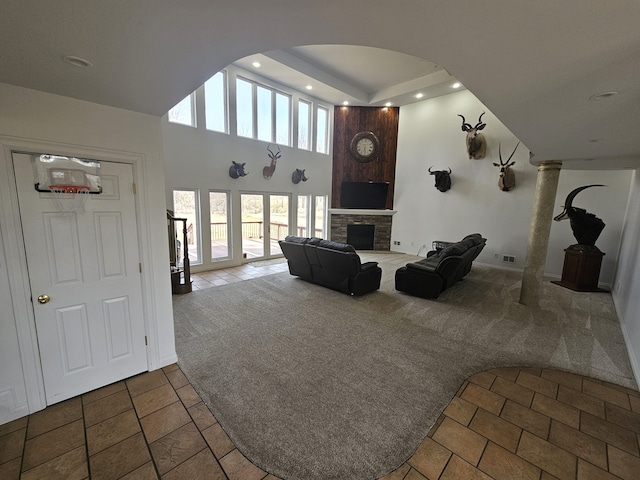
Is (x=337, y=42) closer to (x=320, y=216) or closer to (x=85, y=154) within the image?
(x=85, y=154)

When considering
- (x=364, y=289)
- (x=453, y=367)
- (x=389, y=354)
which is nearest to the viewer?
(x=453, y=367)

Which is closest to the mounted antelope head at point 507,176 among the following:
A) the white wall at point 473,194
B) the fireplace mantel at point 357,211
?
the white wall at point 473,194

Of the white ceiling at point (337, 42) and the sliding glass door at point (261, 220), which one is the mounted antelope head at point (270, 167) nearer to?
the sliding glass door at point (261, 220)

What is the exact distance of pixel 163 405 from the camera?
2117 millimetres

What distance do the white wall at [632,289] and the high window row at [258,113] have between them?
6971 mm

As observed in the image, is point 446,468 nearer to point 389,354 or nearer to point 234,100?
point 389,354

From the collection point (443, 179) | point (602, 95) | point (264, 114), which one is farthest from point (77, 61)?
point (443, 179)

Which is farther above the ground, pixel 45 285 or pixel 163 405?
pixel 45 285

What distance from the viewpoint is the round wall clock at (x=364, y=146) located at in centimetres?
851

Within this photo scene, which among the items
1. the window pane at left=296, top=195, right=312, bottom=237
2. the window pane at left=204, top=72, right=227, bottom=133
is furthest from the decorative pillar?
the window pane at left=204, top=72, right=227, bottom=133

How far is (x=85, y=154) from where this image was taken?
2059 millimetres

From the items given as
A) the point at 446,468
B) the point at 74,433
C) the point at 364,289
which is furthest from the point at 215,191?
the point at 446,468

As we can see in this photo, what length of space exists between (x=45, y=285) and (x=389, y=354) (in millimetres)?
3091

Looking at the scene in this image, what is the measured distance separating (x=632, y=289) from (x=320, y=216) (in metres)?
6.85
